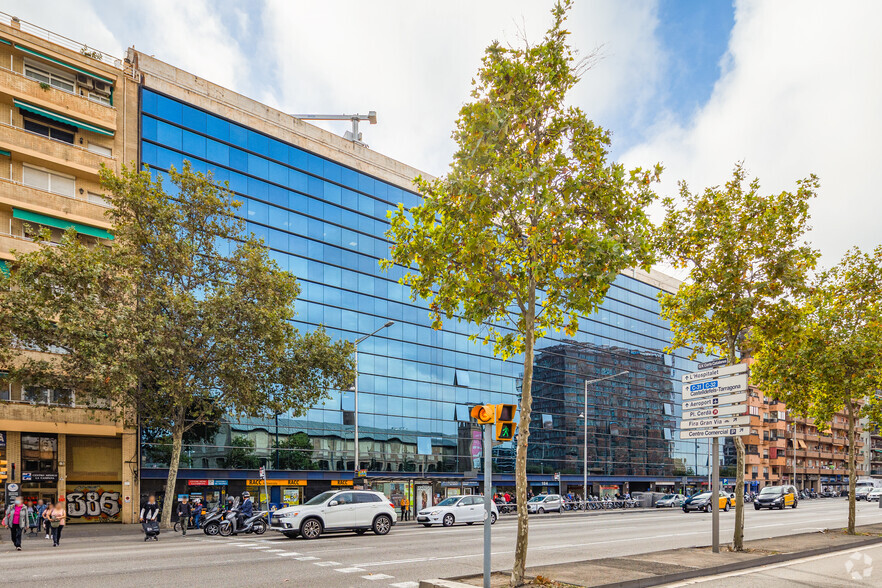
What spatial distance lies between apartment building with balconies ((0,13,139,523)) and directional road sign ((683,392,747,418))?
2450cm

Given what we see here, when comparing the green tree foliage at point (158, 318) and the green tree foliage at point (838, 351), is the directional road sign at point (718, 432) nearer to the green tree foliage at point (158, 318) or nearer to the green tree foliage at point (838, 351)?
the green tree foliage at point (838, 351)

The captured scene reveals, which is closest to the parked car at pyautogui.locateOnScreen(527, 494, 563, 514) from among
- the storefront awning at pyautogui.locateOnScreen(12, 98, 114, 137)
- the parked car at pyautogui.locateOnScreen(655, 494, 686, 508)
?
the parked car at pyautogui.locateOnScreen(655, 494, 686, 508)

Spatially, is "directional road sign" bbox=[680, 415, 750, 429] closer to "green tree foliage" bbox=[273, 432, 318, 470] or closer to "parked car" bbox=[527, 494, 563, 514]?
"green tree foliage" bbox=[273, 432, 318, 470]

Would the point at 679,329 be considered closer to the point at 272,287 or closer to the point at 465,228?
the point at 465,228

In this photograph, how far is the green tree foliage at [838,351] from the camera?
1988 centimetres

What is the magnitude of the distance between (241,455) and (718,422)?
30997 mm

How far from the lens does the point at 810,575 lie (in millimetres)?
12156

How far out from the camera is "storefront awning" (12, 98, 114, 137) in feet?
102

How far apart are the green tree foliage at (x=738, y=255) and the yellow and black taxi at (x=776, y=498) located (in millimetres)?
33497

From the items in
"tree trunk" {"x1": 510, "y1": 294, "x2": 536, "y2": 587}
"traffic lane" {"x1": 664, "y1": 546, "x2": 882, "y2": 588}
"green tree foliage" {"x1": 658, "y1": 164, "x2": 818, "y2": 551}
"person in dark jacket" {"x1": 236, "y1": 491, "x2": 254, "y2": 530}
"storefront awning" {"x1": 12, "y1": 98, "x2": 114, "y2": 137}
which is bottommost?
"person in dark jacket" {"x1": 236, "y1": 491, "x2": 254, "y2": 530}

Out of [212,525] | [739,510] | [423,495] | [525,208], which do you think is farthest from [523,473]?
[423,495]

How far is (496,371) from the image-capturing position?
59.9 m

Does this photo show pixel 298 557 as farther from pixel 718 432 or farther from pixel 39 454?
pixel 39 454

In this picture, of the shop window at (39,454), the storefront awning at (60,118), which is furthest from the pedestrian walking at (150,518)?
the storefront awning at (60,118)
